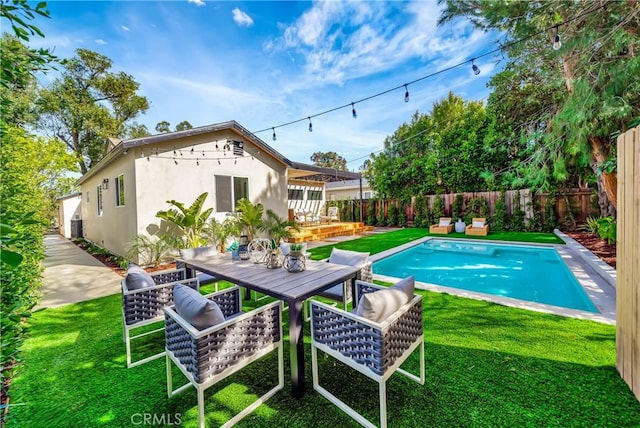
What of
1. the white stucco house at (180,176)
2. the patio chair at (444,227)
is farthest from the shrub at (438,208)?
the white stucco house at (180,176)

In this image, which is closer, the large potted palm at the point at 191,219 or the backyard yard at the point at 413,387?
the backyard yard at the point at 413,387

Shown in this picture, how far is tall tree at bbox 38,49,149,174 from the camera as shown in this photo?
62.4 feet

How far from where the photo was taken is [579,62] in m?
6.63

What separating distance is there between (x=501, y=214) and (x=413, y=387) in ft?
41.9

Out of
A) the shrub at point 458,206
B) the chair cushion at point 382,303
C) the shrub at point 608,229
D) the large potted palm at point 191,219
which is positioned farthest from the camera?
the shrub at point 458,206

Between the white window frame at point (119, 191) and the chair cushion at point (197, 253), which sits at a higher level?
the white window frame at point (119, 191)

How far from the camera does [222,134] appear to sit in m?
9.58

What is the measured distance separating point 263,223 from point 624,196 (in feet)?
30.4

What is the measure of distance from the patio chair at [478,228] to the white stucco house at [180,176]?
8072 millimetres

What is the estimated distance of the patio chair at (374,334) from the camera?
6.80ft

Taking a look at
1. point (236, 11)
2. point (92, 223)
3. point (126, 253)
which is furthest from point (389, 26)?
point (92, 223)

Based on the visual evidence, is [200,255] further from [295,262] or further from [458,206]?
[458,206]

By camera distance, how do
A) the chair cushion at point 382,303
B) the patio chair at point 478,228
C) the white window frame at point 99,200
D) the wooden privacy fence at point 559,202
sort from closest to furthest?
the chair cushion at point 382,303
the white window frame at point 99,200
the wooden privacy fence at point 559,202
the patio chair at point 478,228

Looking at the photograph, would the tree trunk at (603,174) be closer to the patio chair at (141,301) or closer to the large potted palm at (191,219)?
the patio chair at (141,301)
